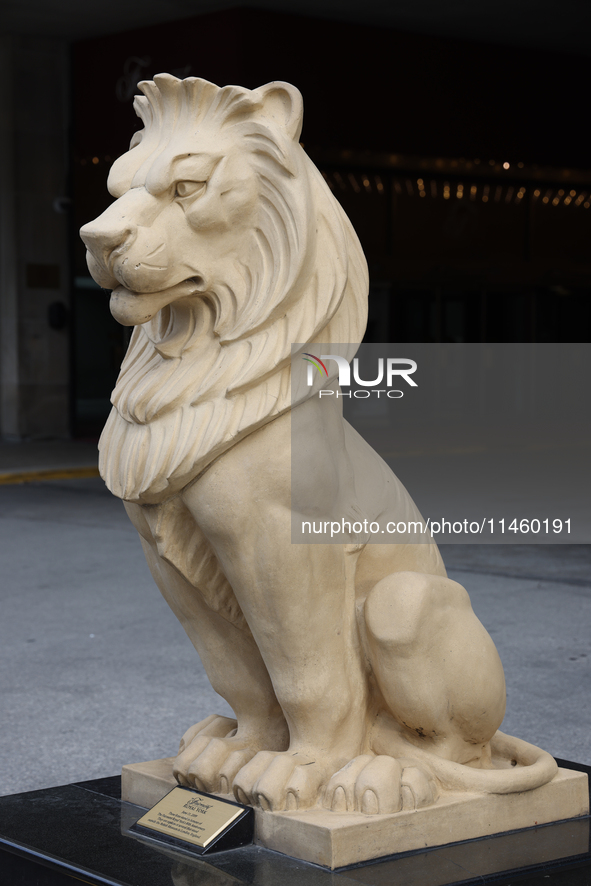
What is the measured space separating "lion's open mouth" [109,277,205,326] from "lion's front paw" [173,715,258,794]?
95 cm

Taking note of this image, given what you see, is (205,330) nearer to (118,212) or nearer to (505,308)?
(118,212)

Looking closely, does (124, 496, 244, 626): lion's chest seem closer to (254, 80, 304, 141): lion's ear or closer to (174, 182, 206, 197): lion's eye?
(174, 182, 206, 197): lion's eye

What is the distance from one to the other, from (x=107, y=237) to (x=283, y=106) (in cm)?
47

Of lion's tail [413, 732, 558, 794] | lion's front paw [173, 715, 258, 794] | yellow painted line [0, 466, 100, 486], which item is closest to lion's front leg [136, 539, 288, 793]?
lion's front paw [173, 715, 258, 794]

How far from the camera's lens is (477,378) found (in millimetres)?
15852

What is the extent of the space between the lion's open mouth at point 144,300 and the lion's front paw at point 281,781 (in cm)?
94

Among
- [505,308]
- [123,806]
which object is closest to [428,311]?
[505,308]

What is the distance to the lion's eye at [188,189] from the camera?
7.13 ft

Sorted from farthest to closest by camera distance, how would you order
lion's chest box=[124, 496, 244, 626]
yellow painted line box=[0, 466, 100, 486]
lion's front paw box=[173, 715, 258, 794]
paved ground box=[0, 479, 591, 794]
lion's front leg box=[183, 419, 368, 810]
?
1. yellow painted line box=[0, 466, 100, 486]
2. paved ground box=[0, 479, 591, 794]
3. lion's front paw box=[173, 715, 258, 794]
4. lion's chest box=[124, 496, 244, 626]
5. lion's front leg box=[183, 419, 368, 810]

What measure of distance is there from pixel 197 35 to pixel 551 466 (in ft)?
19.3

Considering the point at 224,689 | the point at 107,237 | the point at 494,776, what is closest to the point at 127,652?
the point at 224,689

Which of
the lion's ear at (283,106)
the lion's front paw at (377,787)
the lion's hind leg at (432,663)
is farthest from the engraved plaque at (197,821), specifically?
the lion's ear at (283,106)

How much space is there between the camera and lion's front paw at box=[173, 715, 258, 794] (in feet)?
7.93

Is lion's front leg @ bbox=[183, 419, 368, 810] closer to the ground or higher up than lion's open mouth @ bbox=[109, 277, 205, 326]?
closer to the ground
